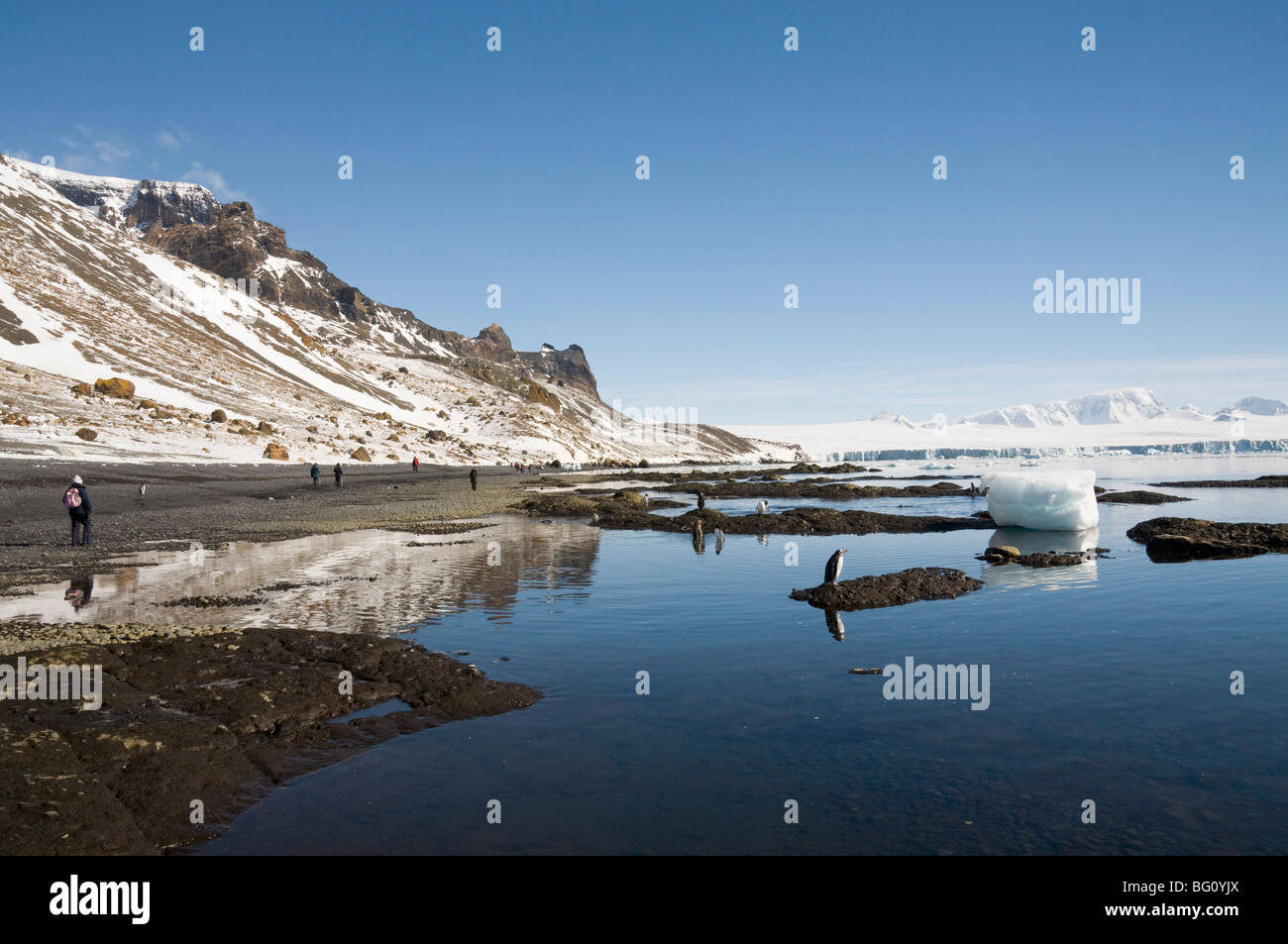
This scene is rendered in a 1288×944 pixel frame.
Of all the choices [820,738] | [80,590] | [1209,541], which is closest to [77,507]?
[80,590]

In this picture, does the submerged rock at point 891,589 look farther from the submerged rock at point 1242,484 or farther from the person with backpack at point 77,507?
the submerged rock at point 1242,484

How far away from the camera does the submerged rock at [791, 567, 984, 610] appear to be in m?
17.6

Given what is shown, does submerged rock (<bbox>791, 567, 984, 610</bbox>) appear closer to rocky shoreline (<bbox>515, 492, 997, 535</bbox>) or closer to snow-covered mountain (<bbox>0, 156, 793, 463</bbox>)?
rocky shoreline (<bbox>515, 492, 997, 535</bbox>)

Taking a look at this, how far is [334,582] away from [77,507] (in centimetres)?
1111

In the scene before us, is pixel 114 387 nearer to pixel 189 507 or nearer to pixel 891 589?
pixel 189 507

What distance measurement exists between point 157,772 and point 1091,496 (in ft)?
107

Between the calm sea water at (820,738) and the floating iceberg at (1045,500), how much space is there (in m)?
13.1

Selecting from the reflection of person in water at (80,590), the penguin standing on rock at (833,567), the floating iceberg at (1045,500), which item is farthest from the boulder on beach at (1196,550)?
the reflection of person in water at (80,590)

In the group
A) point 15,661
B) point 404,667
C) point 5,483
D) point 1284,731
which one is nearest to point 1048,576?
point 1284,731

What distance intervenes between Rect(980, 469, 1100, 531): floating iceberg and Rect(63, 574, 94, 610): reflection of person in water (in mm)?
32477

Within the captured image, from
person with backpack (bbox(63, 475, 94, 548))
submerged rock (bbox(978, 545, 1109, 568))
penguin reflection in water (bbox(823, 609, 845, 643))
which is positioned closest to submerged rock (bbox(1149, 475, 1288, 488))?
submerged rock (bbox(978, 545, 1109, 568))

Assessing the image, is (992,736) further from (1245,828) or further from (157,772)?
(157,772)

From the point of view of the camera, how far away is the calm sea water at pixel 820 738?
7.09m

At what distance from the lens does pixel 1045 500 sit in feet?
107
